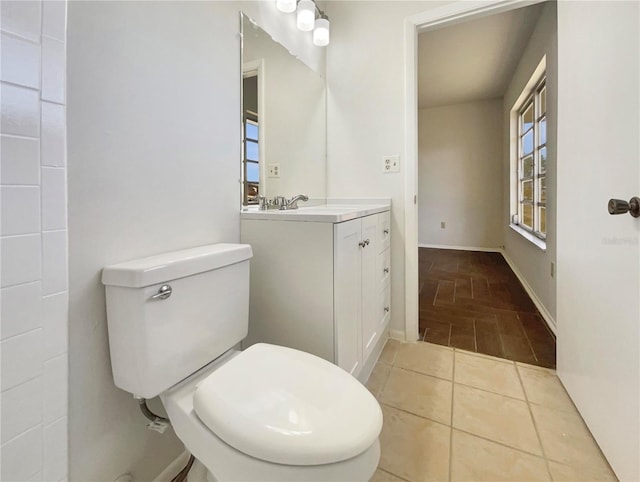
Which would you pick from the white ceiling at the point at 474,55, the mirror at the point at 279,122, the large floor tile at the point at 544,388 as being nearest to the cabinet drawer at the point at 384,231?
the mirror at the point at 279,122

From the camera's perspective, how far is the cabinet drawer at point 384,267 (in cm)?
166

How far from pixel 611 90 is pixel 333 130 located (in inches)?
54.7

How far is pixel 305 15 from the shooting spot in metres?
1.68

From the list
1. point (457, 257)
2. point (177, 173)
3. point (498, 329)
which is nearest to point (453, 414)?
point (498, 329)

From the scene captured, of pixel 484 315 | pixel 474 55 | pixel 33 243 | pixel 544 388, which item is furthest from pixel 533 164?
pixel 33 243

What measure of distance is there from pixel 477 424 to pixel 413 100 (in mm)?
1687

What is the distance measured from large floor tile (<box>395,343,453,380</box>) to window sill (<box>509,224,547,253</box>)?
1.29 meters

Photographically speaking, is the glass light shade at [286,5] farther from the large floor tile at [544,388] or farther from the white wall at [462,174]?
the white wall at [462,174]

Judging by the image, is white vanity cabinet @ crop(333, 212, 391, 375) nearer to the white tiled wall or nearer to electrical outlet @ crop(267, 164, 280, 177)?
electrical outlet @ crop(267, 164, 280, 177)

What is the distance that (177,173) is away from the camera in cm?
105

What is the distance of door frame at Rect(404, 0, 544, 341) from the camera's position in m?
1.66

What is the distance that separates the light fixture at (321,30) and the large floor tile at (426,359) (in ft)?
6.32

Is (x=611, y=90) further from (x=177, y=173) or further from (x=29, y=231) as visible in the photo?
(x=29, y=231)

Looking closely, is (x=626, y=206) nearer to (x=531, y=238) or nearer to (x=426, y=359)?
(x=426, y=359)
